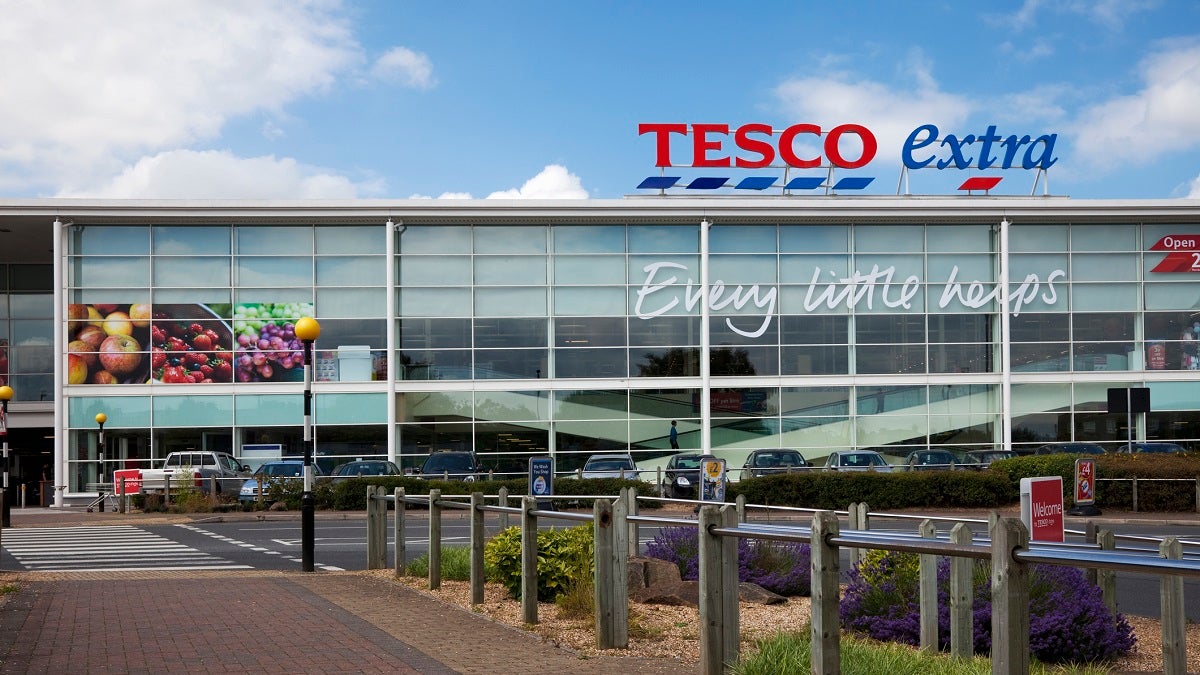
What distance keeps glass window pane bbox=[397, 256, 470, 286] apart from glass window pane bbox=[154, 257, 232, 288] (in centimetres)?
591

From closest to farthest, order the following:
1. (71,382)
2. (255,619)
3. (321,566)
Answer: (255,619)
(321,566)
(71,382)

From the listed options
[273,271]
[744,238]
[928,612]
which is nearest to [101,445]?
[273,271]

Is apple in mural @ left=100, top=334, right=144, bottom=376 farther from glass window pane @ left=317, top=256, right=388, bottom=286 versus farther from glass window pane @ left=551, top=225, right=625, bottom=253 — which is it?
glass window pane @ left=551, top=225, right=625, bottom=253

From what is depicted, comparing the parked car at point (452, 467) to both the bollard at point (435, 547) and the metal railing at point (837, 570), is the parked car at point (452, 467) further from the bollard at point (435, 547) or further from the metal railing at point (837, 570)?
the metal railing at point (837, 570)

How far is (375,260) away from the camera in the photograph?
42750 mm

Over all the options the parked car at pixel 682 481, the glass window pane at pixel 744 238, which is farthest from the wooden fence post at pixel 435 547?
the glass window pane at pixel 744 238

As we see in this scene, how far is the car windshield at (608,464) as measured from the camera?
36.8 meters

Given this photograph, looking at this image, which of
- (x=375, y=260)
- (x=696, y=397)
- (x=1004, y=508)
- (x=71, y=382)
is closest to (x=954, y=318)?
(x=696, y=397)

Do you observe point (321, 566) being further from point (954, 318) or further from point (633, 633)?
point (954, 318)

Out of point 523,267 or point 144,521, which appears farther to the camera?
point 523,267

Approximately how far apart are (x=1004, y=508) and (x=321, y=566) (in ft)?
64.6

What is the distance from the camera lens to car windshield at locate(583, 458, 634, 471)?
3684 centimetres

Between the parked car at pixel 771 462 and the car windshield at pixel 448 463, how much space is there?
8.27 metres

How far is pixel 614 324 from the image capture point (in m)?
43.3
